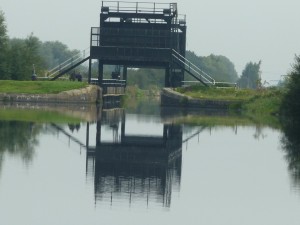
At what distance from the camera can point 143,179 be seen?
23047 millimetres

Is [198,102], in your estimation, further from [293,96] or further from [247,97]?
[293,96]

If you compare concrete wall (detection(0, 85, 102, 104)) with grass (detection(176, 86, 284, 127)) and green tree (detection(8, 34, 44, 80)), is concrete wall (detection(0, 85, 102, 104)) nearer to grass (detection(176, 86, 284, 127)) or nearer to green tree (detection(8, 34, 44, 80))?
grass (detection(176, 86, 284, 127))

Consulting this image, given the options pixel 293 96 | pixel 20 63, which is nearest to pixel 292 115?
pixel 293 96

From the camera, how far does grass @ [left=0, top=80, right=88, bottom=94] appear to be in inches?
2788

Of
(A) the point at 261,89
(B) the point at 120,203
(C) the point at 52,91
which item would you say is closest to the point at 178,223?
(B) the point at 120,203

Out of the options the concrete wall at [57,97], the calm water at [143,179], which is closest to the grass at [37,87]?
the concrete wall at [57,97]

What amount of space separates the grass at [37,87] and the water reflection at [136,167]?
1208 inches

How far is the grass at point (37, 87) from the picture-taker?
70812 mm

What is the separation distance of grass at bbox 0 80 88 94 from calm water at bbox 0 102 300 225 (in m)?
31.6

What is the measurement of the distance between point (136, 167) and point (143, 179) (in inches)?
114

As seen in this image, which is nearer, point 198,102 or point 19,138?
point 19,138

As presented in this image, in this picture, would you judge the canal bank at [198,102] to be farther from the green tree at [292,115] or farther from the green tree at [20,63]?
the green tree at [20,63]

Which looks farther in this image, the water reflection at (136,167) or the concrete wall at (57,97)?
the concrete wall at (57,97)

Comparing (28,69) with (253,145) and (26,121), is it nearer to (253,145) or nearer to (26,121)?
(26,121)
